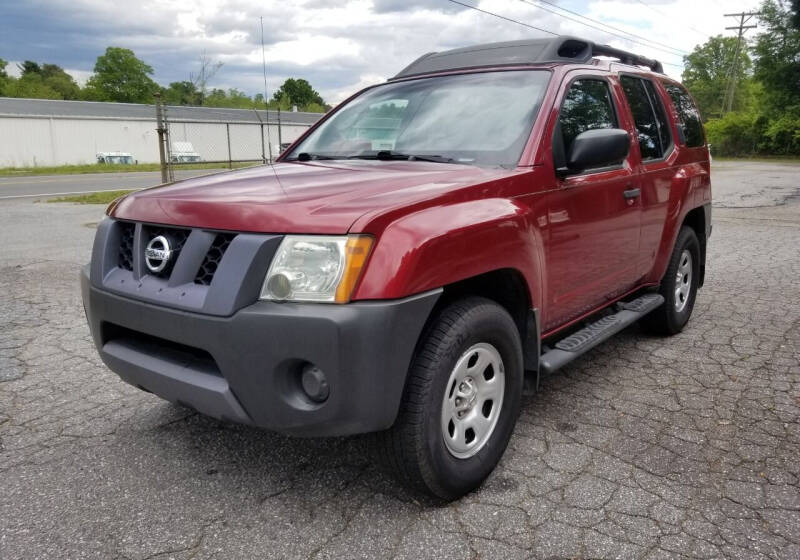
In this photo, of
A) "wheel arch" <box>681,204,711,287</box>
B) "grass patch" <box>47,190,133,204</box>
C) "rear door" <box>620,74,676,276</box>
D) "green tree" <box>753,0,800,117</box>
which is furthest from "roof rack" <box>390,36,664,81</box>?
"green tree" <box>753,0,800,117</box>

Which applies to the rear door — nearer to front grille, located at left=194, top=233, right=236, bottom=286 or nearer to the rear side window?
the rear side window

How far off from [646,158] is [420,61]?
156cm

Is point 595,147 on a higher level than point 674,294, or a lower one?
higher

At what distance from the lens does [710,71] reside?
83.5 metres

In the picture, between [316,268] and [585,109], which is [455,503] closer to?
[316,268]

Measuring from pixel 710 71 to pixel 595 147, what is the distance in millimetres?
93733

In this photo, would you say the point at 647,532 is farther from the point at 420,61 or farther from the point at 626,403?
the point at 420,61

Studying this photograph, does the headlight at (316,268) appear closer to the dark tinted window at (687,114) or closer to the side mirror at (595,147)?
the side mirror at (595,147)

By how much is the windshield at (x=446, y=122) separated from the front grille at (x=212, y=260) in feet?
3.82

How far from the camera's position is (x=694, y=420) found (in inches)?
130

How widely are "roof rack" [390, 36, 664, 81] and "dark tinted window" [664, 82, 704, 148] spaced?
775 mm

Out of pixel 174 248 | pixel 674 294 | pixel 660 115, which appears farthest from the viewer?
pixel 674 294

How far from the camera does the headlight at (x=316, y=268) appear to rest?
6.89 feet

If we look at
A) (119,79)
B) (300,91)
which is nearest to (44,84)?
(119,79)
